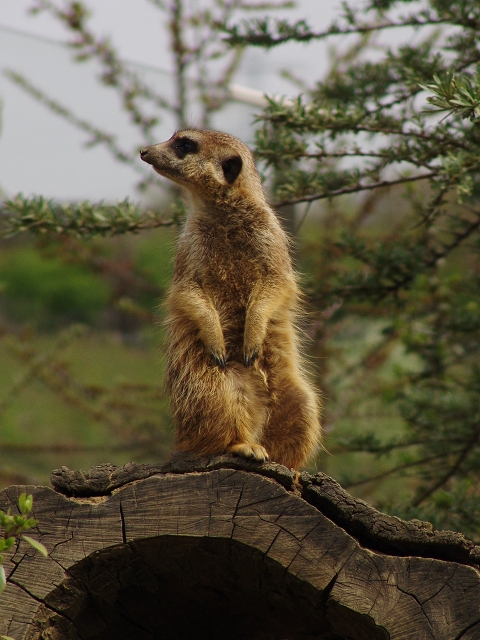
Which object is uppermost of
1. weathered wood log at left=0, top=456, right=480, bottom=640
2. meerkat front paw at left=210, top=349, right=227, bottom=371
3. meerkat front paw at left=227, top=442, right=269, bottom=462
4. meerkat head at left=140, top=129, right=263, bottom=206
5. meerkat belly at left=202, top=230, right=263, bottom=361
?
meerkat head at left=140, top=129, right=263, bottom=206

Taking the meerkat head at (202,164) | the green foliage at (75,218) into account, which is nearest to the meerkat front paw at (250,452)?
the meerkat head at (202,164)

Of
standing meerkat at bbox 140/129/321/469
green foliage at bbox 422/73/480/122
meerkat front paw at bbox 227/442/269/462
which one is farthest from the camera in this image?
standing meerkat at bbox 140/129/321/469

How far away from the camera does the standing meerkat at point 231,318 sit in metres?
2.37

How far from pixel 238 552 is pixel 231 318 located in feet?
2.88

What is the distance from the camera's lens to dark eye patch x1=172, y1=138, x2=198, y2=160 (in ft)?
8.85

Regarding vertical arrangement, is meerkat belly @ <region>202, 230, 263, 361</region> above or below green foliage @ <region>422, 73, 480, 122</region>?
below

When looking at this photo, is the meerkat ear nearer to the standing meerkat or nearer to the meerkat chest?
the standing meerkat

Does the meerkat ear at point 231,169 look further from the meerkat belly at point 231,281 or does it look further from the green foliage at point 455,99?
the green foliage at point 455,99

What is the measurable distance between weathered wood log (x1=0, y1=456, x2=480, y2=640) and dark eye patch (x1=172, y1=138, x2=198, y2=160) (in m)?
1.17

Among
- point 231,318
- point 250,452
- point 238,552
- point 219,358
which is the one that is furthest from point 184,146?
point 238,552

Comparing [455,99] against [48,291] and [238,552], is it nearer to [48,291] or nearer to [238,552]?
[238,552]

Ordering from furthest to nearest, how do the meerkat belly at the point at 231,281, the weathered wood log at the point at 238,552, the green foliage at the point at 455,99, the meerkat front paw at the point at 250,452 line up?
the meerkat belly at the point at 231,281, the meerkat front paw at the point at 250,452, the green foliage at the point at 455,99, the weathered wood log at the point at 238,552

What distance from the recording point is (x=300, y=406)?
8.09 feet

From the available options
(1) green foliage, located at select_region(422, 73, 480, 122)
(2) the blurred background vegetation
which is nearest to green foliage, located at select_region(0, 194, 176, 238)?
(2) the blurred background vegetation
